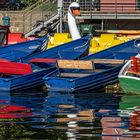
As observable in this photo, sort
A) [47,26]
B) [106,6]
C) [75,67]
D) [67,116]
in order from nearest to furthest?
[67,116] → [75,67] → [47,26] → [106,6]

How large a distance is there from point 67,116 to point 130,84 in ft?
19.4

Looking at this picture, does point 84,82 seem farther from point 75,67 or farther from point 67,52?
point 67,52

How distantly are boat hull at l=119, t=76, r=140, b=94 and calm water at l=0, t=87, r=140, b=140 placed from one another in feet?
0.95

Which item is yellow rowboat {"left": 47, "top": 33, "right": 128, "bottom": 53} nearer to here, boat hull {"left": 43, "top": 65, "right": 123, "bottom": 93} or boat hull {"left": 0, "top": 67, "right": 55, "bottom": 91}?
boat hull {"left": 0, "top": 67, "right": 55, "bottom": 91}

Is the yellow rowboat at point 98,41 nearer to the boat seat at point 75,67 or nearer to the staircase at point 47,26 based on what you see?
the staircase at point 47,26

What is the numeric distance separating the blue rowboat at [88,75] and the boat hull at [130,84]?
4.64 ft

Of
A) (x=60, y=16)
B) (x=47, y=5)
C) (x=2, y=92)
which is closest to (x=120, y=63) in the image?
(x=2, y=92)

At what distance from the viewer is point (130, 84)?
2491 centimetres

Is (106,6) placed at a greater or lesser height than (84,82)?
greater

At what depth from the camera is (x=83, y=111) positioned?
2083 cm

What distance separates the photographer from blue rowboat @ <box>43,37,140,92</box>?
86.0 feet

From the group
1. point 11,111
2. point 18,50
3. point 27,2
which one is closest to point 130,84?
point 11,111

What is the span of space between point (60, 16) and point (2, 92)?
15.6 m

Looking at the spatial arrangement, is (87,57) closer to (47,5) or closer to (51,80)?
(51,80)
